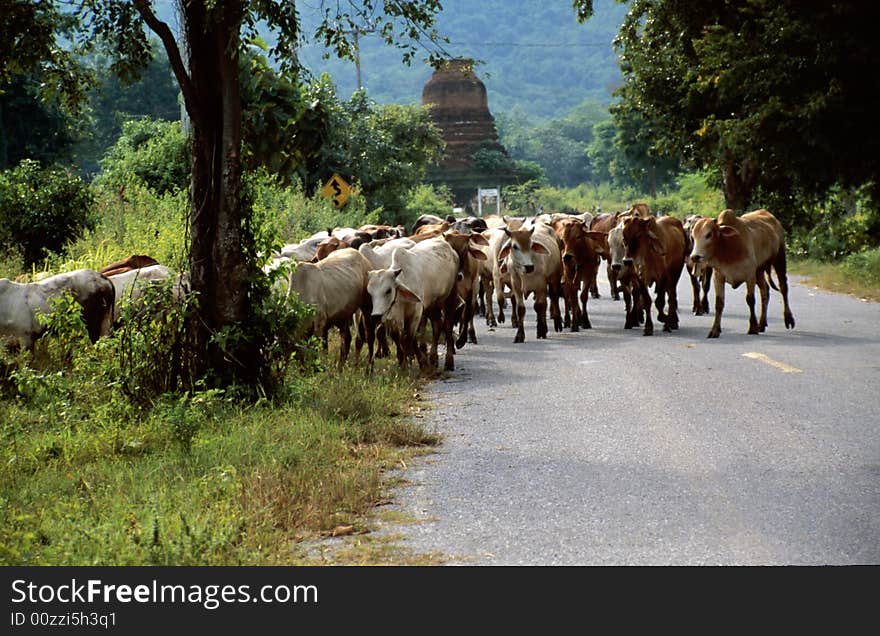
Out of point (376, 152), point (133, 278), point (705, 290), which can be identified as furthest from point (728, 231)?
point (376, 152)

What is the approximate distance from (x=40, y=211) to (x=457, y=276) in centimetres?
757

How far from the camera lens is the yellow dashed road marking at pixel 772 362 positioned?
1197cm

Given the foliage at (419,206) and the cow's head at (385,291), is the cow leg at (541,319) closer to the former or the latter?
Answer: the cow's head at (385,291)

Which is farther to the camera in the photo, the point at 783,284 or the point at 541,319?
the point at 783,284

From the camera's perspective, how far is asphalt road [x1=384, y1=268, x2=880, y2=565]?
597 cm

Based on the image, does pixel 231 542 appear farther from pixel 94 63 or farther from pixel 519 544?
pixel 94 63

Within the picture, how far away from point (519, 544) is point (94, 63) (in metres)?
99.2

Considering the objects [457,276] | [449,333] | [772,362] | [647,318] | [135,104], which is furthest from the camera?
[135,104]

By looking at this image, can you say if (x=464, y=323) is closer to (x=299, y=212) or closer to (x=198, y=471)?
(x=198, y=471)

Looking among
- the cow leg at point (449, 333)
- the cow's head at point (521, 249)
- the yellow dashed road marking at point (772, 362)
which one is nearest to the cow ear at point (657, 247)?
the cow's head at point (521, 249)

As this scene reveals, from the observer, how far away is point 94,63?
324ft

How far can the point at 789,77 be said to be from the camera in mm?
22125

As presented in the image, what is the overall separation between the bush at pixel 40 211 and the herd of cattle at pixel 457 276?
3.94 meters

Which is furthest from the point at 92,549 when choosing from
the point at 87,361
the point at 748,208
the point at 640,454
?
the point at 748,208
